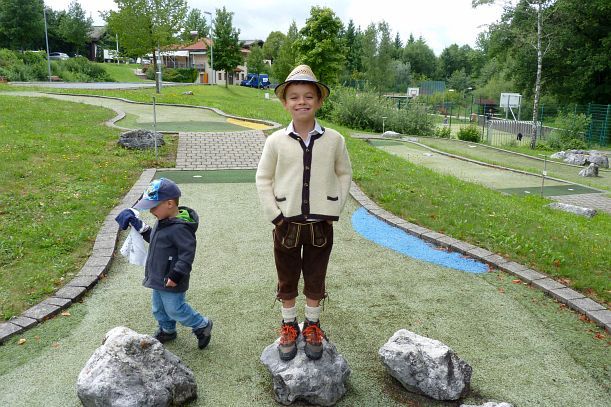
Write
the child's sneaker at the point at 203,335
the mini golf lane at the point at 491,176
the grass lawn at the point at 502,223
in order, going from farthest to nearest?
1. the mini golf lane at the point at 491,176
2. the grass lawn at the point at 502,223
3. the child's sneaker at the point at 203,335

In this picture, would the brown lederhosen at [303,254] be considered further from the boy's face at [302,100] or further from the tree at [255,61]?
the tree at [255,61]

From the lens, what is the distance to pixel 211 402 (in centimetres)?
325

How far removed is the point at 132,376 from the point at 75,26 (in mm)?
67326

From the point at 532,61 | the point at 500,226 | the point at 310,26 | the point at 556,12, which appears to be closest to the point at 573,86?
the point at 532,61

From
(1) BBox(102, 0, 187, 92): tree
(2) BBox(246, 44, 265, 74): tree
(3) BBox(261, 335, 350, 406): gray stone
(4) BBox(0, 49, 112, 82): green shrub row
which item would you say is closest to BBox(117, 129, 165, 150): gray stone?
(3) BBox(261, 335, 350, 406): gray stone

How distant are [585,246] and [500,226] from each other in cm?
103

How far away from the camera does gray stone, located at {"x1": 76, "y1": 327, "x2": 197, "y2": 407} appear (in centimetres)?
288

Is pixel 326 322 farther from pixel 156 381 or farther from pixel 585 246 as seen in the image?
pixel 585 246

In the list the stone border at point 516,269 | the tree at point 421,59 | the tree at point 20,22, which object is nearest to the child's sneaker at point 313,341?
the stone border at point 516,269

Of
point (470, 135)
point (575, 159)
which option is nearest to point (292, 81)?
point (575, 159)

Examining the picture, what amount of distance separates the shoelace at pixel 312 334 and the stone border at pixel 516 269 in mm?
2610

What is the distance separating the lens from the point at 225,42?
49281mm

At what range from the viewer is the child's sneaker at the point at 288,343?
336 centimetres

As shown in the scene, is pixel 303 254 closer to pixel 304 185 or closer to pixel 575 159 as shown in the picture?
pixel 304 185
